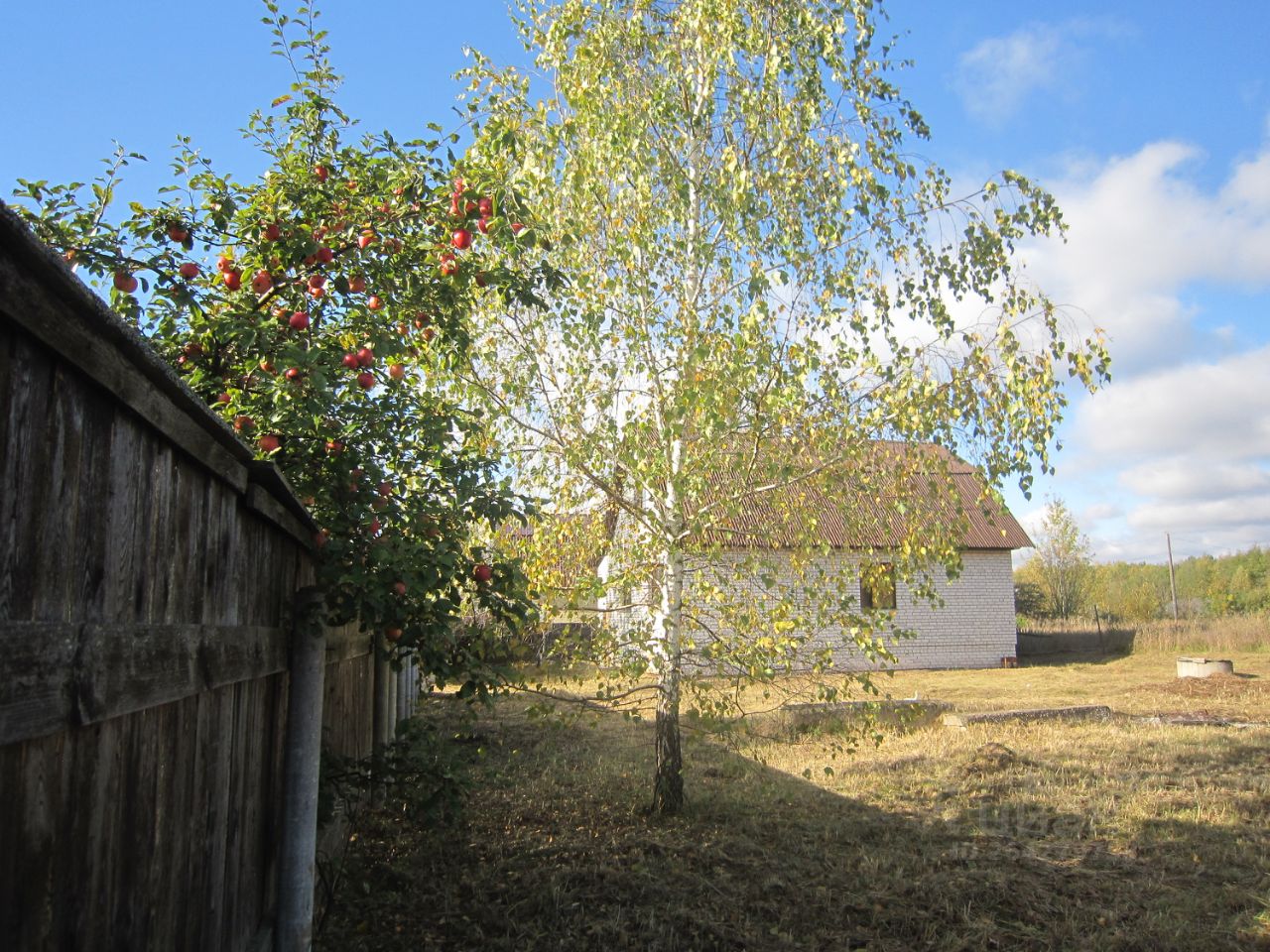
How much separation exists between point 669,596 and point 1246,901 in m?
3.89

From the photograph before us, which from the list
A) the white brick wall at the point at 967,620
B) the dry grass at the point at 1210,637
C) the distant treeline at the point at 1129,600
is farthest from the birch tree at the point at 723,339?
the distant treeline at the point at 1129,600

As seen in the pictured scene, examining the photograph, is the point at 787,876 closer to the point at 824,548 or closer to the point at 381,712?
the point at 824,548

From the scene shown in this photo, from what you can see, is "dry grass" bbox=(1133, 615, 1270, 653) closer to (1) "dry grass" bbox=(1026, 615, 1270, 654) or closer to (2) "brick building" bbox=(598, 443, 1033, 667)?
(1) "dry grass" bbox=(1026, 615, 1270, 654)

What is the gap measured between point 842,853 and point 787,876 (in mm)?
663

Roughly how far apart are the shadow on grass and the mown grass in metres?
0.02

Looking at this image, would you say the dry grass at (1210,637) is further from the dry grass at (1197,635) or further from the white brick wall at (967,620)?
the white brick wall at (967,620)

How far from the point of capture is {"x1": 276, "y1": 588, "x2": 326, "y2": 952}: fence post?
10.7 ft

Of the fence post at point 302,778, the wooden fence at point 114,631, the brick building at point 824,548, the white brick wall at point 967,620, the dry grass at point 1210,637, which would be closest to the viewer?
the wooden fence at point 114,631

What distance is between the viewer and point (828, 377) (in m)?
6.44

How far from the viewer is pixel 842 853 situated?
239 inches

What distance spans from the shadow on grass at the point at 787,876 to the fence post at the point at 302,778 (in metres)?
0.96

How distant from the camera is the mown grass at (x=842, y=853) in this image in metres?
4.69

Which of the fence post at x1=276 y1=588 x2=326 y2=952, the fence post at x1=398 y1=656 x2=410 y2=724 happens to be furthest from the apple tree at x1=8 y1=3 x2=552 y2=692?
the fence post at x1=398 y1=656 x2=410 y2=724

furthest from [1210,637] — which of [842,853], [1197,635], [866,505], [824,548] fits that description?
[842,853]
